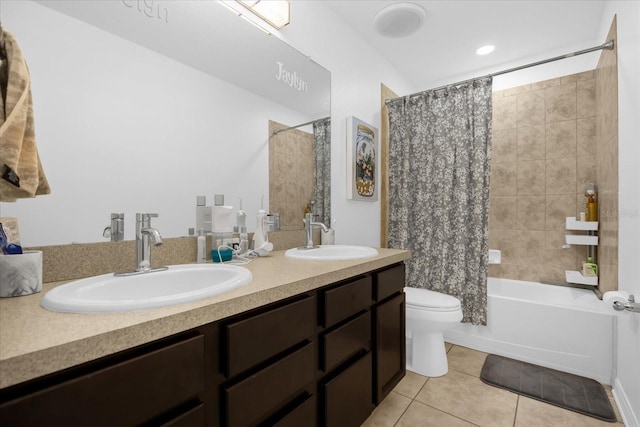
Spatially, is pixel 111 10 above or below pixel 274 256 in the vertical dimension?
above

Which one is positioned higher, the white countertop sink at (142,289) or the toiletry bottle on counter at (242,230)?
the toiletry bottle on counter at (242,230)

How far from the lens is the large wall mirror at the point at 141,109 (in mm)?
927

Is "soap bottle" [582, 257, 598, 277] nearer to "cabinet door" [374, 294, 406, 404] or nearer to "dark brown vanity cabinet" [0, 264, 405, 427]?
"cabinet door" [374, 294, 406, 404]

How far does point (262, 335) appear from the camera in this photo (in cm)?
84

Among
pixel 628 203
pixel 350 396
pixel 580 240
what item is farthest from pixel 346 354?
pixel 580 240

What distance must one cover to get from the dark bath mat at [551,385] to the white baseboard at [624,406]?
4 cm

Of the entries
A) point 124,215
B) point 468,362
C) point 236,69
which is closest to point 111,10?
point 236,69

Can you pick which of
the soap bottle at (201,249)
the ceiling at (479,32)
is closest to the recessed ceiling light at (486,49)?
the ceiling at (479,32)

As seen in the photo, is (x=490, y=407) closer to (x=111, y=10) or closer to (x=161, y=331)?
(x=161, y=331)

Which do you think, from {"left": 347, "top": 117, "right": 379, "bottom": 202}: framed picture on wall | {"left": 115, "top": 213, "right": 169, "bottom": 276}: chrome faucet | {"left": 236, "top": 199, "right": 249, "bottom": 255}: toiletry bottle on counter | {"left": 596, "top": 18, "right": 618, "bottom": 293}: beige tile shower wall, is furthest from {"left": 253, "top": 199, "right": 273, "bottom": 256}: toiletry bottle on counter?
{"left": 596, "top": 18, "right": 618, "bottom": 293}: beige tile shower wall

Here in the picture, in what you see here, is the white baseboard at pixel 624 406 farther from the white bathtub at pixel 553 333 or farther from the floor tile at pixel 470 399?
the floor tile at pixel 470 399

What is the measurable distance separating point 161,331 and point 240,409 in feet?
1.11

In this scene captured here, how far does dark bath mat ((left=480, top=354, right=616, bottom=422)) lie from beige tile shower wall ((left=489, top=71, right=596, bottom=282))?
98cm

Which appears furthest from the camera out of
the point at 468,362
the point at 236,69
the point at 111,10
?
the point at 468,362
